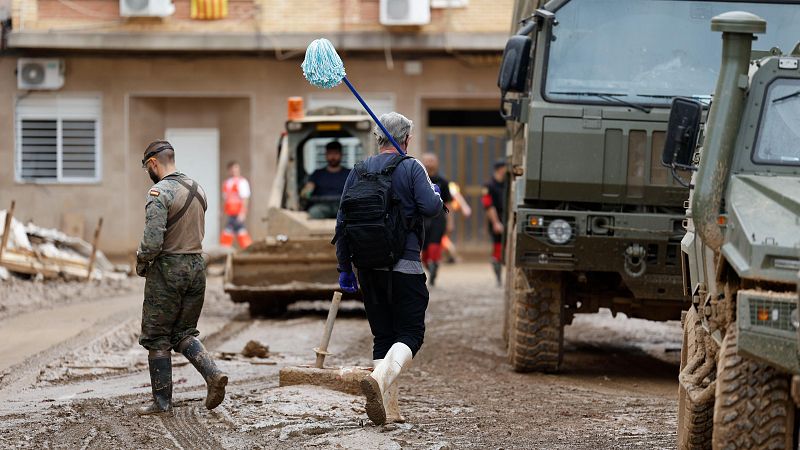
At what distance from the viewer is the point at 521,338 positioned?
11.3 meters

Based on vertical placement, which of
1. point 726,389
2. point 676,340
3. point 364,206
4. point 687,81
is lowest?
point 676,340

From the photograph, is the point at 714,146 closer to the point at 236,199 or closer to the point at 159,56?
the point at 236,199

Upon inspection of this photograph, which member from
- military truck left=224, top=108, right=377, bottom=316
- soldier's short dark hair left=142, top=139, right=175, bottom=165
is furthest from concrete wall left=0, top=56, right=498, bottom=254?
soldier's short dark hair left=142, top=139, right=175, bottom=165

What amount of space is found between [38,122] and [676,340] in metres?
15.9

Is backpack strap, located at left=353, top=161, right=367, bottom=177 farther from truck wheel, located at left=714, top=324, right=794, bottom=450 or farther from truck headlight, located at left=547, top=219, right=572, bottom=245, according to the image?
truck wheel, located at left=714, top=324, right=794, bottom=450

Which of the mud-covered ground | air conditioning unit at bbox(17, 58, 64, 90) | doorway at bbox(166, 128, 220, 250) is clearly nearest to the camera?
the mud-covered ground

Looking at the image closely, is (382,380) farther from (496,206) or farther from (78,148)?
(78,148)

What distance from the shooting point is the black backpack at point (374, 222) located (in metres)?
8.45

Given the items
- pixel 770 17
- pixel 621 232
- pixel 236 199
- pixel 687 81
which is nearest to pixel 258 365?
pixel 621 232

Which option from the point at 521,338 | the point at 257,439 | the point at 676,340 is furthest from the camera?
the point at 676,340

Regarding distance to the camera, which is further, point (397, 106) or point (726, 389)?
point (397, 106)

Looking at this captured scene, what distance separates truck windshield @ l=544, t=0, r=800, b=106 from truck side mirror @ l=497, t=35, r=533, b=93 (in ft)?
1.10

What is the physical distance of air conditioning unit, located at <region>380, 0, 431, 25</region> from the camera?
25062 millimetres

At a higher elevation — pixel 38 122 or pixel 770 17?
pixel 770 17
